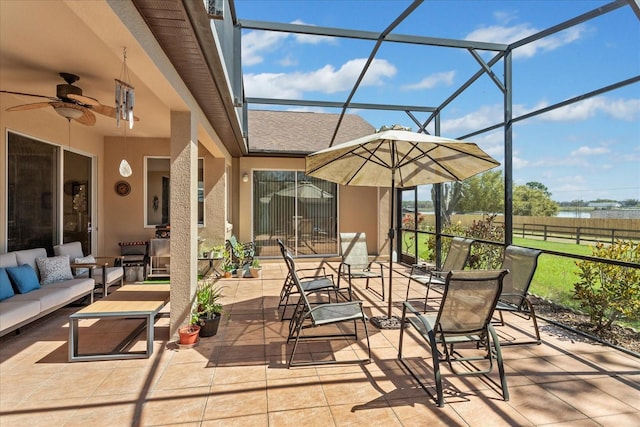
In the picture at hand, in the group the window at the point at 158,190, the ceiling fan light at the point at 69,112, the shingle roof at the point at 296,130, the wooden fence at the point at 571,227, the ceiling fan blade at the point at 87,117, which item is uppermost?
the shingle roof at the point at 296,130

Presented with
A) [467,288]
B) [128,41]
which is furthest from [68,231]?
[467,288]

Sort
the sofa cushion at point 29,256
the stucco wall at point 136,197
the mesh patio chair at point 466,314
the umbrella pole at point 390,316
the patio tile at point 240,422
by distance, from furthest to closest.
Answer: the stucco wall at point 136,197
the sofa cushion at point 29,256
the umbrella pole at point 390,316
the mesh patio chair at point 466,314
the patio tile at point 240,422

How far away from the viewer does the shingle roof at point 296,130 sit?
941cm

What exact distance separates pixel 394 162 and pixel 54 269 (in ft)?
17.4

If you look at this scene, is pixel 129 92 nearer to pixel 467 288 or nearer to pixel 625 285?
pixel 467 288

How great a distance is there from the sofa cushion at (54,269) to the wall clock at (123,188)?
266 centimetres

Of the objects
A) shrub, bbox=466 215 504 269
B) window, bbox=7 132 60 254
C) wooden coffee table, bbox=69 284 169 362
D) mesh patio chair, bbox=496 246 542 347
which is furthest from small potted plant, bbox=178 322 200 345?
shrub, bbox=466 215 504 269

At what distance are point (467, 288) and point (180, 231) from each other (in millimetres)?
3154

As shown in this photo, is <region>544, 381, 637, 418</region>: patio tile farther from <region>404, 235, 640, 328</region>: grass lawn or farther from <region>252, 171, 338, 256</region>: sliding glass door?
<region>252, 171, 338, 256</region>: sliding glass door

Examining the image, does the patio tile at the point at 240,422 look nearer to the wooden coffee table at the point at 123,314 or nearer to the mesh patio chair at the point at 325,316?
the mesh patio chair at the point at 325,316

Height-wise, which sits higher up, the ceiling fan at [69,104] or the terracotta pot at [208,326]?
the ceiling fan at [69,104]

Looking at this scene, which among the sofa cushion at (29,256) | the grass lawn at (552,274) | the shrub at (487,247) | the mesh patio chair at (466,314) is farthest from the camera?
the shrub at (487,247)

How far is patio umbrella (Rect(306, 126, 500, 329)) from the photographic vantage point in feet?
13.0

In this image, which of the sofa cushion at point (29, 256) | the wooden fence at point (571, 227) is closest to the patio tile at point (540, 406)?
the wooden fence at point (571, 227)
